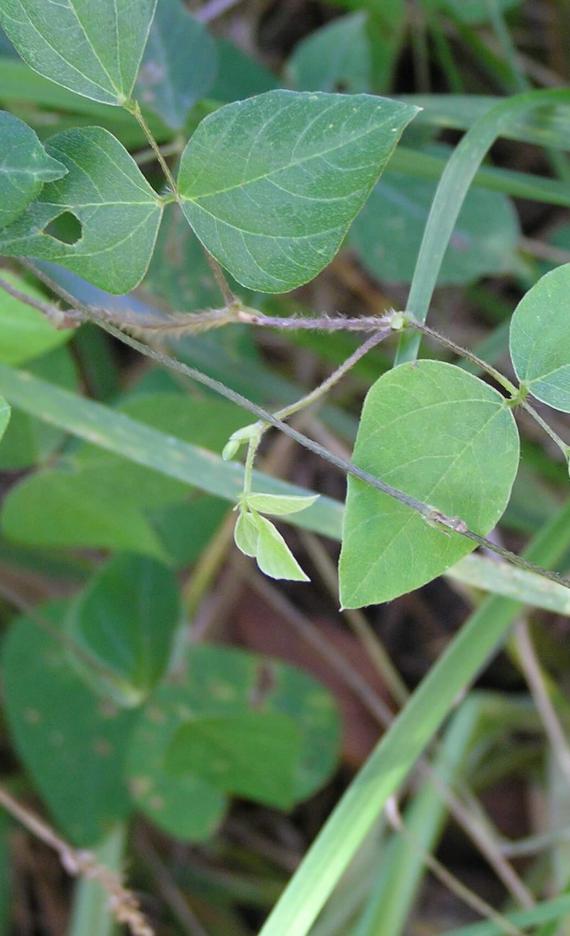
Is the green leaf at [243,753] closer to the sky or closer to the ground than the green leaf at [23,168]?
closer to the ground

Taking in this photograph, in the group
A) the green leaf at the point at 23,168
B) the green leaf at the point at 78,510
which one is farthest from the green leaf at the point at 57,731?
the green leaf at the point at 23,168

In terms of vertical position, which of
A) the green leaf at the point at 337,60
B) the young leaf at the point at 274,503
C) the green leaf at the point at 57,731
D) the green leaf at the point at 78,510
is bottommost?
the green leaf at the point at 57,731

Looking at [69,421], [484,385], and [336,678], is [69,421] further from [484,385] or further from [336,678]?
[336,678]

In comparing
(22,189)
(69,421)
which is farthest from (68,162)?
(69,421)

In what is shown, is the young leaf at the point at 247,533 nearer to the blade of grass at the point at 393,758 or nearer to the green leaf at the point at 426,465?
the green leaf at the point at 426,465

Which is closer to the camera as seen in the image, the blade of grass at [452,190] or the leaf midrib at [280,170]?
the leaf midrib at [280,170]

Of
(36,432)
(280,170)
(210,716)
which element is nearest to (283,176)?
(280,170)

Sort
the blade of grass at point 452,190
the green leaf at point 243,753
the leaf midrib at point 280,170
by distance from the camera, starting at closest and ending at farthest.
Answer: the leaf midrib at point 280,170, the blade of grass at point 452,190, the green leaf at point 243,753

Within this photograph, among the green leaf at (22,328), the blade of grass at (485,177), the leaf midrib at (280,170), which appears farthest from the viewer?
the blade of grass at (485,177)
